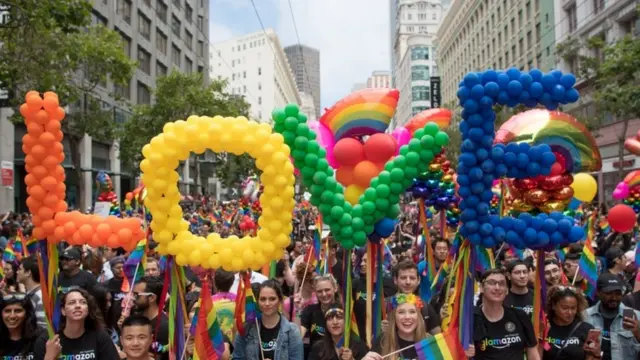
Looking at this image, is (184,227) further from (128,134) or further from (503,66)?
(503,66)

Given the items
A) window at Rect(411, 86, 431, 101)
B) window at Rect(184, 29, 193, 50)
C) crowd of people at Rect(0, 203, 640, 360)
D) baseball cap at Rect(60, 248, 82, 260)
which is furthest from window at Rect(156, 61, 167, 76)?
window at Rect(411, 86, 431, 101)

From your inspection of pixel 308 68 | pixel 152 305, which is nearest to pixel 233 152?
pixel 152 305

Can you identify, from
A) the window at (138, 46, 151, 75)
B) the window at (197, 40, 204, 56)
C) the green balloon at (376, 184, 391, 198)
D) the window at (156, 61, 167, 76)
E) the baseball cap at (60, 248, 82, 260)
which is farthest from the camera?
the window at (197, 40, 204, 56)

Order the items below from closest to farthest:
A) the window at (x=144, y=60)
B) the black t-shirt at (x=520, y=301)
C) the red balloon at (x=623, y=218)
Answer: the black t-shirt at (x=520, y=301) < the red balloon at (x=623, y=218) < the window at (x=144, y=60)

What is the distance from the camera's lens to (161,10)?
40562 mm

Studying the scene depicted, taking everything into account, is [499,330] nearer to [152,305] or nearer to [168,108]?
[152,305]

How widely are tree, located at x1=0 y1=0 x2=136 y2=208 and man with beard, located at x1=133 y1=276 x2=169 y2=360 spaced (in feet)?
20.1

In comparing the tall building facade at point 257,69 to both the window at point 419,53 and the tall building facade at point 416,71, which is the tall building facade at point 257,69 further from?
the window at point 419,53

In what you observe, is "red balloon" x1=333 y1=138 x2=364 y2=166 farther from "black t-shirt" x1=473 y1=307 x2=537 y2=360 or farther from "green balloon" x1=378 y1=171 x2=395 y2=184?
"black t-shirt" x1=473 y1=307 x2=537 y2=360

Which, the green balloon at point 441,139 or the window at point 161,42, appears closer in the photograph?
the green balloon at point 441,139

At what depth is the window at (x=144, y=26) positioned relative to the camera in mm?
36500

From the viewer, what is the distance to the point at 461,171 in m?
4.89

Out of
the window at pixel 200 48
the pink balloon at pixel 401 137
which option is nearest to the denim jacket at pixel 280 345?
the pink balloon at pixel 401 137

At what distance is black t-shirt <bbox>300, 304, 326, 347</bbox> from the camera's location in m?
5.43
